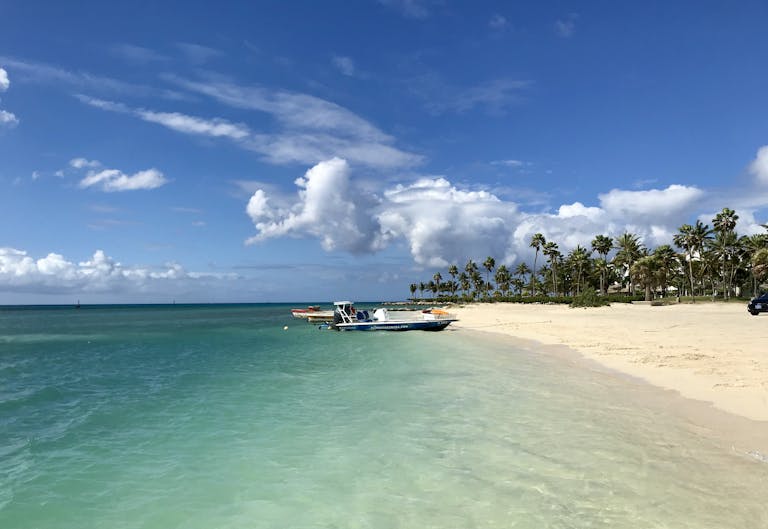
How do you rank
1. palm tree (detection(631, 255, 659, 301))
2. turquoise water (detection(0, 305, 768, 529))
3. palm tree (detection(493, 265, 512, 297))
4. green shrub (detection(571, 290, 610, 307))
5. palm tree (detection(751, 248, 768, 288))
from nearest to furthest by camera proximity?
turquoise water (detection(0, 305, 768, 529))
palm tree (detection(751, 248, 768, 288))
green shrub (detection(571, 290, 610, 307))
palm tree (detection(631, 255, 659, 301))
palm tree (detection(493, 265, 512, 297))

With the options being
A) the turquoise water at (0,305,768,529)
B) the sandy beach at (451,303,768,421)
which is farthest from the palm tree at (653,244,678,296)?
the turquoise water at (0,305,768,529)

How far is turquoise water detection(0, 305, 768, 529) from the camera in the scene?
22.5ft

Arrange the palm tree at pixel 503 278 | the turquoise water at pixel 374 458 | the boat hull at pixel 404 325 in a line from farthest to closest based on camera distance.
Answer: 1. the palm tree at pixel 503 278
2. the boat hull at pixel 404 325
3. the turquoise water at pixel 374 458

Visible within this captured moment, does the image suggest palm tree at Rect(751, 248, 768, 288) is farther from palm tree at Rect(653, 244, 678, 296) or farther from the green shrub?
the green shrub

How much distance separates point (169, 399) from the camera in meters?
16.7

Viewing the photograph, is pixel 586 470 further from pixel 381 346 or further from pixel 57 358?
pixel 57 358

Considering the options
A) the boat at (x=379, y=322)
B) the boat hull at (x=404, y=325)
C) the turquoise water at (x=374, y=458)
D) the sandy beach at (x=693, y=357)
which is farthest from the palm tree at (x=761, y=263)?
the turquoise water at (x=374, y=458)

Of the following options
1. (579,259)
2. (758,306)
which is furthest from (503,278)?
(758,306)

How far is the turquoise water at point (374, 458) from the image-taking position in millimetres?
6848

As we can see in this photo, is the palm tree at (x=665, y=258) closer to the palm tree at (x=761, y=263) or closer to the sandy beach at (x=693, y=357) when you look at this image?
the palm tree at (x=761, y=263)

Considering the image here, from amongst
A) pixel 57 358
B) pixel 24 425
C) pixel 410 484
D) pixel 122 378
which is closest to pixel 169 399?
pixel 24 425

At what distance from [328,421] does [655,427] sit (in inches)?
333

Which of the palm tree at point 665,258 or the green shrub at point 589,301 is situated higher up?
the palm tree at point 665,258

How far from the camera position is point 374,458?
940 centimetres
